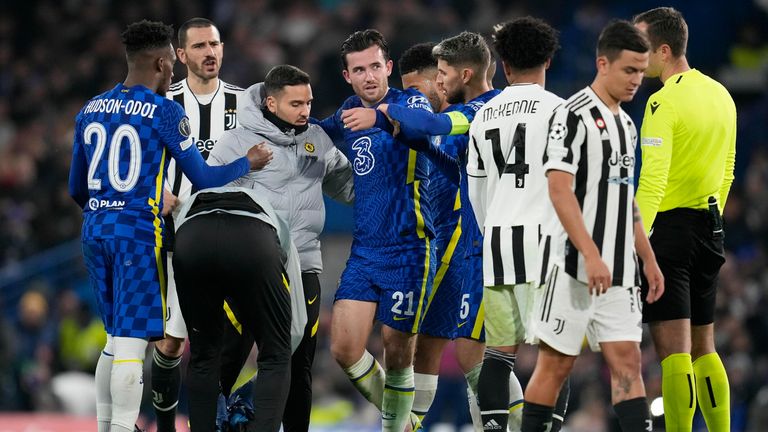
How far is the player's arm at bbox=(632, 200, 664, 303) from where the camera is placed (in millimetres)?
6195

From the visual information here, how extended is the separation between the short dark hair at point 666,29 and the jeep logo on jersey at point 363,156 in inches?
73.2

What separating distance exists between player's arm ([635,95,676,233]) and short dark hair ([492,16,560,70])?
73 cm

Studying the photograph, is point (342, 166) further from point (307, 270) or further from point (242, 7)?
point (242, 7)

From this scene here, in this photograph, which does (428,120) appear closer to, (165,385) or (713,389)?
(713,389)

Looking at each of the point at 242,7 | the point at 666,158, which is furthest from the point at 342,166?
the point at 242,7

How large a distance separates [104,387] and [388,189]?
7.11 ft

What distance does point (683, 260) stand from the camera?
7.15 m

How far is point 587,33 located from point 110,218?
41.3 ft

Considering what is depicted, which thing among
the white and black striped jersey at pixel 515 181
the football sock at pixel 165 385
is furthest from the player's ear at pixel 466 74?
the football sock at pixel 165 385

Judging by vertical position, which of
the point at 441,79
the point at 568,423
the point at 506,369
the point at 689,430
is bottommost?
the point at 568,423

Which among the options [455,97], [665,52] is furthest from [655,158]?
[455,97]

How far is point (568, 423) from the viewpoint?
539 inches

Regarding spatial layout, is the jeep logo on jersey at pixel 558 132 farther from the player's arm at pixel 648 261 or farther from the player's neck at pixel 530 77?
the player's neck at pixel 530 77

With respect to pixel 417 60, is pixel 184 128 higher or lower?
lower
